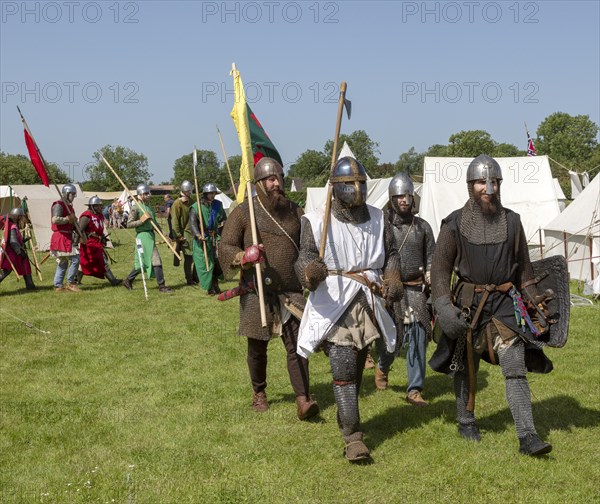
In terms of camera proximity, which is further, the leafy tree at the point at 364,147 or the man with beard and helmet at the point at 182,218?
the leafy tree at the point at 364,147

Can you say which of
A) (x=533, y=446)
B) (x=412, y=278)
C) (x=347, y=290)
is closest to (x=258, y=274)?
(x=347, y=290)

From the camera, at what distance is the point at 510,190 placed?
48.3ft

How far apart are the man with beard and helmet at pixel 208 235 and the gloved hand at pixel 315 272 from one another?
274 inches

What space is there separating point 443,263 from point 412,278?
1.20 meters

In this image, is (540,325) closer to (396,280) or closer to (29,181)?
(396,280)

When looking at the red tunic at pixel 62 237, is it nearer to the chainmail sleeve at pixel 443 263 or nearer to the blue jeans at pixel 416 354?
the blue jeans at pixel 416 354

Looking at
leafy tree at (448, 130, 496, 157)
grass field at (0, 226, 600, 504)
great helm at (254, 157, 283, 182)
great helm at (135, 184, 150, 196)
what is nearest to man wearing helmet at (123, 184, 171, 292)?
great helm at (135, 184, 150, 196)

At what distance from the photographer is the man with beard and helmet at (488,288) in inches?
170

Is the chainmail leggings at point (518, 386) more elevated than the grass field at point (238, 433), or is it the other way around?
the chainmail leggings at point (518, 386)

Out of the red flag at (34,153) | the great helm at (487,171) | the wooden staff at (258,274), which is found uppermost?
the red flag at (34,153)

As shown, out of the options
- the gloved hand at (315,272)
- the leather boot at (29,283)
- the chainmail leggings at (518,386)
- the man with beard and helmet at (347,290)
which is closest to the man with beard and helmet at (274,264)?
the man with beard and helmet at (347,290)

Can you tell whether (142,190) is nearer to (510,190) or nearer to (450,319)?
(510,190)

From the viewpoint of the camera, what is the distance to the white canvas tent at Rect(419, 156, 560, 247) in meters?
14.5

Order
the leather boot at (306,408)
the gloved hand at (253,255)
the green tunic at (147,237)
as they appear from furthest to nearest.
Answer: the green tunic at (147,237) → the leather boot at (306,408) → the gloved hand at (253,255)
